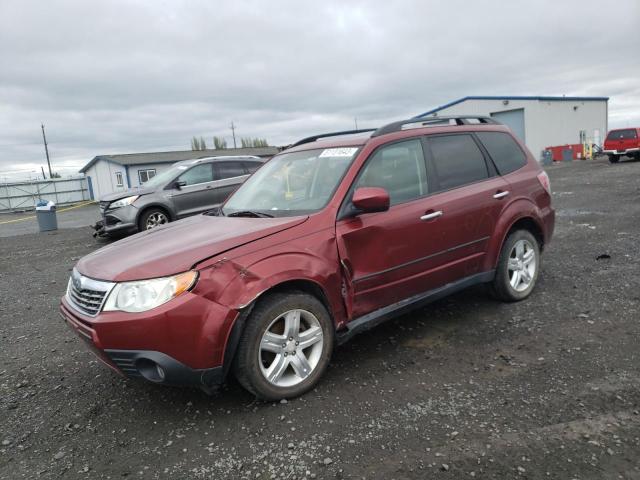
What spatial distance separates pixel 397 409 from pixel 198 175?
338 inches

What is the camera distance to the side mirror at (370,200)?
3.23m

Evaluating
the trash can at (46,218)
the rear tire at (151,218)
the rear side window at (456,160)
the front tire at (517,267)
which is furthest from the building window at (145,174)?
the front tire at (517,267)

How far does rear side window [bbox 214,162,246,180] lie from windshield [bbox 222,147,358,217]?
6.49m

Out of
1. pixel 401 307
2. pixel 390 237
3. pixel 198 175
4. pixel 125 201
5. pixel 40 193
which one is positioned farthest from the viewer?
pixel 40 193

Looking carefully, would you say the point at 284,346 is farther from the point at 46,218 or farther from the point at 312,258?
the point at 46,218

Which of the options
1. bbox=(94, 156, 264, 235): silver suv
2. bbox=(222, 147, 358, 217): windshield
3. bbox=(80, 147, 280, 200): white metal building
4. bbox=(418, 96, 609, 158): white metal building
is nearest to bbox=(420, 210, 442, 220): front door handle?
bbox=(222, 147, 358, 217): windshield

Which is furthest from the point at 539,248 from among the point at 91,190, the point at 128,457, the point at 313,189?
the point at 91,190

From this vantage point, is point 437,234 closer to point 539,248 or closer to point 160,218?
point 539,248

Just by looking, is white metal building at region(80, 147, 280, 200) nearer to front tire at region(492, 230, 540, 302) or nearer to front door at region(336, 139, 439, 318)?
front tire at region(492, 230, 540, 302)

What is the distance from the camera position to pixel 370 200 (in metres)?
3.23

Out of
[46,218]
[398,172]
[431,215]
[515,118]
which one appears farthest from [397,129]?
[515,118]

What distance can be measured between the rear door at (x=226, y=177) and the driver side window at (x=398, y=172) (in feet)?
22.9

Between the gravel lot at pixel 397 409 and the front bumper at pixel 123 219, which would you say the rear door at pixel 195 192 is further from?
the gravel lot at pixel 397 409

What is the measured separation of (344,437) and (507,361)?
150 centimetres
